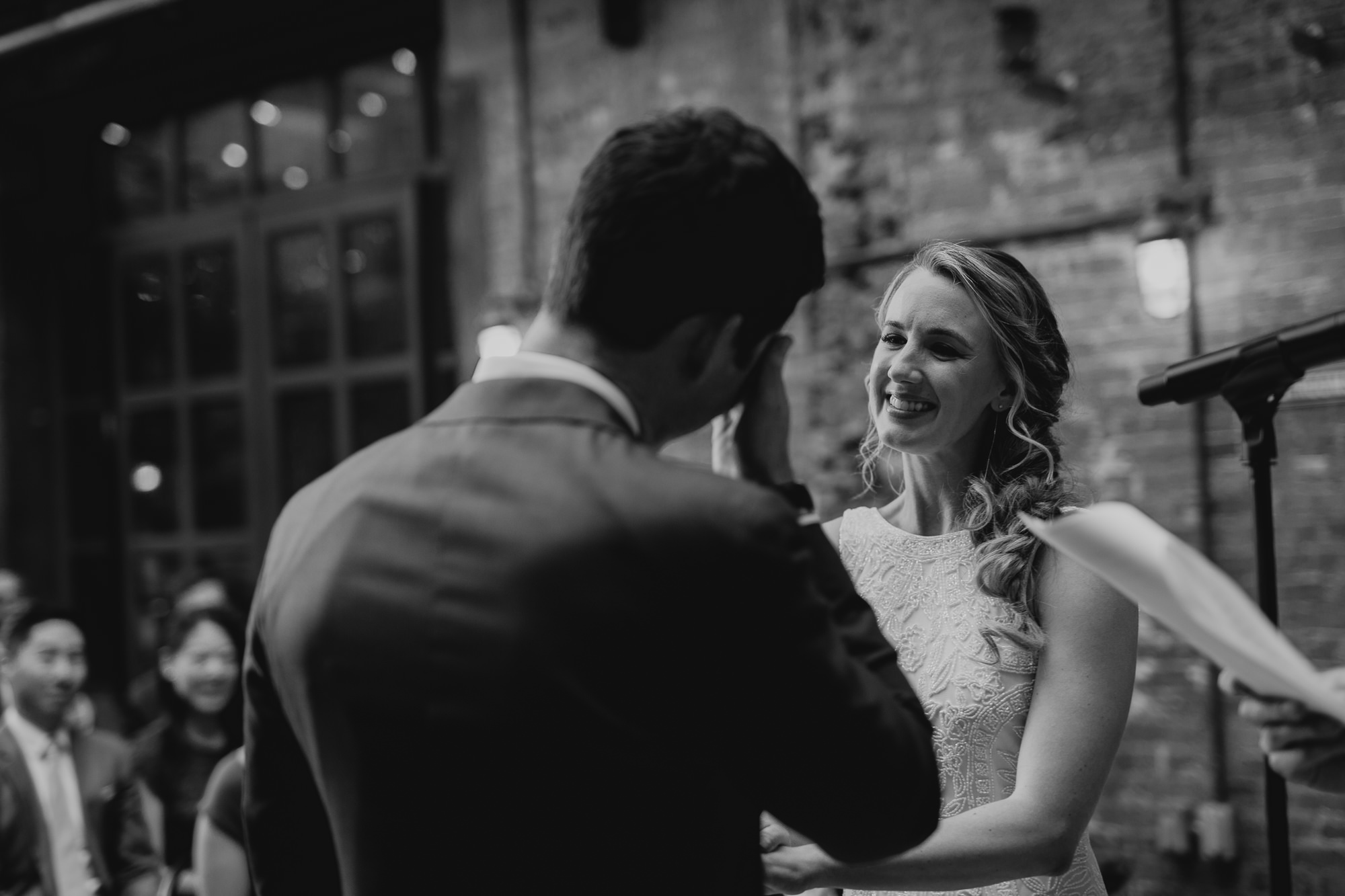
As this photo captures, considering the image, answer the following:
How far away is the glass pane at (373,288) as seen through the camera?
6.77 meters

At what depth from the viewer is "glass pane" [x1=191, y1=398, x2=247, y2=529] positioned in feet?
24.1

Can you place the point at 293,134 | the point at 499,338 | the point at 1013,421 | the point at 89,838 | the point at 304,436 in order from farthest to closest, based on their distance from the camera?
the point at 293,134 → the point at 304,436 → the point at 499,338 → the point at 89,838 → the point at 1013,421

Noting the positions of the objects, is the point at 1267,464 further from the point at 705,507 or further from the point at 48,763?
the point at 48,763

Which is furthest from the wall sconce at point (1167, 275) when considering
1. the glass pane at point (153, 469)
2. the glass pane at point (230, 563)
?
the glass pane at point (153, 469)

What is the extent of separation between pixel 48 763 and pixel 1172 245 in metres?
4.13

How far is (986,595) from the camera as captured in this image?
6.58ft

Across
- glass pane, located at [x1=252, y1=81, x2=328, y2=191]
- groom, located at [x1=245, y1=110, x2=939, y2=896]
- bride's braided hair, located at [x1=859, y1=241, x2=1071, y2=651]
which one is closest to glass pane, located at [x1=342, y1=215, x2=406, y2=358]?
glass pane, located at [x1=252, y1=81, x2=328, y2=191]

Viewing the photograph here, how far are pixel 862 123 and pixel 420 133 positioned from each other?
267 cm

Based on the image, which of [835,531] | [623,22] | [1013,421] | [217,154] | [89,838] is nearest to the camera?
[1013,421]

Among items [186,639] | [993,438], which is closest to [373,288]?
[186,639]

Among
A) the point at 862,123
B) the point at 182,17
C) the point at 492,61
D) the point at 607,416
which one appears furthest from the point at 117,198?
the point at 607,416

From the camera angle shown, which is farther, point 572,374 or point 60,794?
point 60,794

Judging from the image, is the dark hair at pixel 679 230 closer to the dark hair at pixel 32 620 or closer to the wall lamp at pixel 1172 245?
the wall lamp at pixel 1172 245

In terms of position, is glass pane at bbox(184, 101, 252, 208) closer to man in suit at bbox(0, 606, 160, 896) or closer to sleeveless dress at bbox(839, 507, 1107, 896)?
man in suit at bbox(0, 606, 160, 896)
